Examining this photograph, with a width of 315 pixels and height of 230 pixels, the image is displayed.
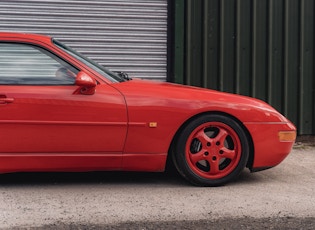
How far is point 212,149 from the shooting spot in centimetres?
475

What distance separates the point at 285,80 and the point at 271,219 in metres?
4.26

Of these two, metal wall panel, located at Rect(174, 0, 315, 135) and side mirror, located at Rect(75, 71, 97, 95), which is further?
metal wall panel, located at Rect(174, 0, 315, 135)

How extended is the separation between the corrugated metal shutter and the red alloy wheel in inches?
123

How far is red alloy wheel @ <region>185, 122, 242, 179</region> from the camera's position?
472 centimetres

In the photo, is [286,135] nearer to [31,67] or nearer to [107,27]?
[31,67]

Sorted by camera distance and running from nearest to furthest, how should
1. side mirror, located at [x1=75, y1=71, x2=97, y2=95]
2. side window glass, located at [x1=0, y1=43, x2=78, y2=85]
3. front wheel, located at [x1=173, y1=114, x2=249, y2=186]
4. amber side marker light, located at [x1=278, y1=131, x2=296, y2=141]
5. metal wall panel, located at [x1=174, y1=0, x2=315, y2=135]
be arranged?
side mirror, located at [x1=75, y1=71, x2=97, y2=95] < side window glass, located at [x1=0, y1=43, x2=78, y2=85] < front wheel, located at [x1=173, y1=114, x2=249, y2=186] < amber side marker light, located at [x1=278, y1=131, x2=296, y2=141] < metal wall panel, located at [x1=174, y1=0, x2=315, y2=135]

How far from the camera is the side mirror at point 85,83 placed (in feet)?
14.4

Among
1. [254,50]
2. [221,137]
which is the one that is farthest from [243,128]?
[254,50]

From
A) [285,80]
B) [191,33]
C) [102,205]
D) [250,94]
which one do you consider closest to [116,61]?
[191,33]

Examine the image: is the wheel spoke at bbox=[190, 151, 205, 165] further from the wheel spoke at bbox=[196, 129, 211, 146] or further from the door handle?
the door handle

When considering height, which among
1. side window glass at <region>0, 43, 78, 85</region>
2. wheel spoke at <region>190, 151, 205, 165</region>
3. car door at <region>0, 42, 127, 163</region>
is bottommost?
wheel spoke at <region>190, 151, 205, 165</region>

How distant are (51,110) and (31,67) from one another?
0.47m

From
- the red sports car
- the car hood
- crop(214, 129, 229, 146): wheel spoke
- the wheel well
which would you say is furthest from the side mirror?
crop(214, 129, 229, 146): wheel spoke

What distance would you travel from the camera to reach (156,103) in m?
4.63
